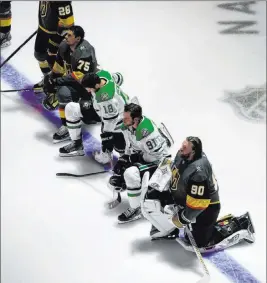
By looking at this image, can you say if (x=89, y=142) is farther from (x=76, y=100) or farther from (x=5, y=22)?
(x=5, y=22)

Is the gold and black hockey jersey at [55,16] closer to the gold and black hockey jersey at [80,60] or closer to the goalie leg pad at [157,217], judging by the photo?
the gold and black hockey jersey at [80,60]

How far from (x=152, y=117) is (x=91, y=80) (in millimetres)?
965

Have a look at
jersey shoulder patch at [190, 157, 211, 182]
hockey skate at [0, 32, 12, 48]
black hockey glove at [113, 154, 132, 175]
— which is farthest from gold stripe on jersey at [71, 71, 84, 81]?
hockey skate at [0, 32, 12, 48]

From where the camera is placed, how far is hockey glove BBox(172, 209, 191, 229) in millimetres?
3260

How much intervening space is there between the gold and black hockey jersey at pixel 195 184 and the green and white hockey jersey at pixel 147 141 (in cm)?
A: 25

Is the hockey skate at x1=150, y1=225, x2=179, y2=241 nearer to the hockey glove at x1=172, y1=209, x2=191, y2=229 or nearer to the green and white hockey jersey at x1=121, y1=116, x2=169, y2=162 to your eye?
the hockey glove at x1=172, y1=209, x2=191, y2=229

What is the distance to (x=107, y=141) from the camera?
390cm

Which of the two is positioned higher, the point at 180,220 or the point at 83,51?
the point at 83,51

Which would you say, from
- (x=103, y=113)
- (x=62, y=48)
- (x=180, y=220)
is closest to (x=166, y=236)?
(x=180, y=220)

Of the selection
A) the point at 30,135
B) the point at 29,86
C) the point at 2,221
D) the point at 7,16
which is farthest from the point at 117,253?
the point at 7,16

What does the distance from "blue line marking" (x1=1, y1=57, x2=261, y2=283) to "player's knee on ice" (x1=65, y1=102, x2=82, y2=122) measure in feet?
0.97

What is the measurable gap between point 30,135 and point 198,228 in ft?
4.60

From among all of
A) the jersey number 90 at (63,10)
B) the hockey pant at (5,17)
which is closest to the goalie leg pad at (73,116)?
the jersey number 90 at (63,10)

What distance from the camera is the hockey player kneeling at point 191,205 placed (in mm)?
3166
